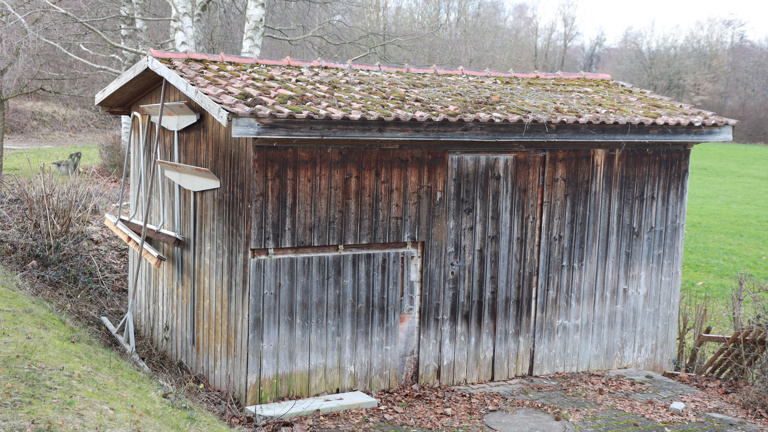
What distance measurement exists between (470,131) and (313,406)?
3095 mm

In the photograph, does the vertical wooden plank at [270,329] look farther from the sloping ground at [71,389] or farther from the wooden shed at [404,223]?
the sloping ground at [71,389]

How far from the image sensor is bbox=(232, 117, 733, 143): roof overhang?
5711 mm

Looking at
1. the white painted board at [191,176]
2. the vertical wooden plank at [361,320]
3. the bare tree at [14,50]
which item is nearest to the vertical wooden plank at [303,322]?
the vertical wooden plank at [361,320]

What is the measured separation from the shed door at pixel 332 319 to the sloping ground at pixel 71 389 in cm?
92

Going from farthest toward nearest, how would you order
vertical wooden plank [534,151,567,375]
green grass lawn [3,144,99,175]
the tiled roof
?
1. green grass lawn [3,144,99,175]
2. vertical wooden plank [534,151,567,375]
3. the tiled roof

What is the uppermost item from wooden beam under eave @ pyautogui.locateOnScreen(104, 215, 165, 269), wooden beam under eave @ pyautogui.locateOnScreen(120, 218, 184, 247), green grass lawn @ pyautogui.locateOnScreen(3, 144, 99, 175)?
wooden beam under eave @ pyautogui.locateOnScreen(120, 218, 184, 247)

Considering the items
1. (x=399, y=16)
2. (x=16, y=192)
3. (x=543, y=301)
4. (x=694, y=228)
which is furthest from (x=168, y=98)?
(x=694, y=228)

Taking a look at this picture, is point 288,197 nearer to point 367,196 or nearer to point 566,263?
point 367,196

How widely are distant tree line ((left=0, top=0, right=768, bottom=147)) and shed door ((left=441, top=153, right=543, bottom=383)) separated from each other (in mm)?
7842

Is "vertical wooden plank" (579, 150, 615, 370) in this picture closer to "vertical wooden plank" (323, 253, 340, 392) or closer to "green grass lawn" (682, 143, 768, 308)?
"vertical wooden plank" (323, 253, 340, 392)

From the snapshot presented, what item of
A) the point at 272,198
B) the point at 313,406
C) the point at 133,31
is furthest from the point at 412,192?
the point at 133,31

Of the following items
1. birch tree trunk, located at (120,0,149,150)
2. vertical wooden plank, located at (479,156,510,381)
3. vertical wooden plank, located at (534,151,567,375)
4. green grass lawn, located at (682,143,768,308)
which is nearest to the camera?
vertical wooden plank, located at (479,156,510,381)

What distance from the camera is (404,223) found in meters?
6.90

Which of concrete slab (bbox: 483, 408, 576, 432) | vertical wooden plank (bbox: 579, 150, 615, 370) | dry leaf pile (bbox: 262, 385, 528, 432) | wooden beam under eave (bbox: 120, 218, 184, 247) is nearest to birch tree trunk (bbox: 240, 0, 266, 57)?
wooden beam under eave (bbox: 120, 218, 184, 247)
